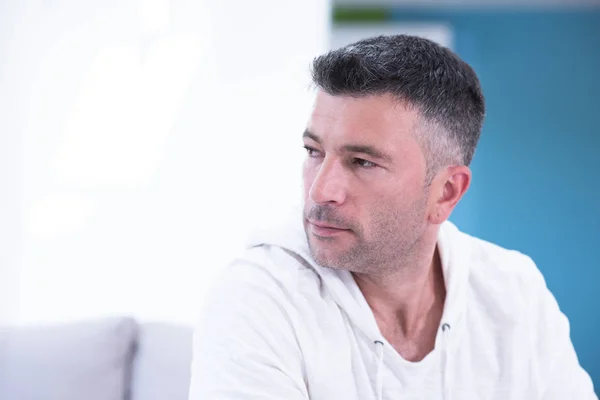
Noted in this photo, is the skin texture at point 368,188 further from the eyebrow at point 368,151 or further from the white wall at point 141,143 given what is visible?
the white wall at point 141,143

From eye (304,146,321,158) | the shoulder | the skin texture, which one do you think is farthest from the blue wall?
eye (304,146,321,158)

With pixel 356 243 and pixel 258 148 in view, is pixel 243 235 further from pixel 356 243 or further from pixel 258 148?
pixel 356 243

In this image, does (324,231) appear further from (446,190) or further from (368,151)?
(446,190)

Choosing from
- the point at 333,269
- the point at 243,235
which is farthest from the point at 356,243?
the point at 243,235

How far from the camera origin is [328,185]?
1.12 meters

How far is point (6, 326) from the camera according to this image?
152 centimetres

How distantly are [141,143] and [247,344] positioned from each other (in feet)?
3.58

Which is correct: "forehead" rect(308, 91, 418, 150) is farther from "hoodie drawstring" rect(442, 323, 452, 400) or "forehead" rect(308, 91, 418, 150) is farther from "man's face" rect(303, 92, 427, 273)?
"hoodie drawstring" rect(442, 323, 452, 400)

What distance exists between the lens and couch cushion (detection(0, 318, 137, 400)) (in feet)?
4.78

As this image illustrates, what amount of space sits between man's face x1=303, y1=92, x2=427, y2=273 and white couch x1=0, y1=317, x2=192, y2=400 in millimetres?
587

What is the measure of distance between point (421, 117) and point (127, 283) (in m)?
1.17

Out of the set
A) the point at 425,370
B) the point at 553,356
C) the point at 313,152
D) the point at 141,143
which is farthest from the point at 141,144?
the point at 553,356

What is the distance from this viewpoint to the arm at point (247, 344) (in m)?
1.03

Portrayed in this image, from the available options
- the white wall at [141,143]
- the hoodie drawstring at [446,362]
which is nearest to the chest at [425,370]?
the hoodie drawstring at [446,362]
